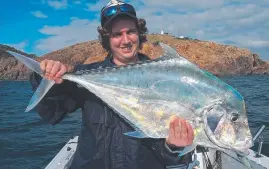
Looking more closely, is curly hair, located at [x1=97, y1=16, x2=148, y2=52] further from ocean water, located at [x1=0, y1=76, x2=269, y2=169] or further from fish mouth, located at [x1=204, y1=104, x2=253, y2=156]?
ocean water, located at [x1=0, y1=76, x2=269, y2=169]

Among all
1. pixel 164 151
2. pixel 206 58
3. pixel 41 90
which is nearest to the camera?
pixel 41 90

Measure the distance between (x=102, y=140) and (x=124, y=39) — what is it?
1.21m

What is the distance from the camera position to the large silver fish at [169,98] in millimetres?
2826

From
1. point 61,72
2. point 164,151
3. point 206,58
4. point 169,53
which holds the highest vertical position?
point 206,58

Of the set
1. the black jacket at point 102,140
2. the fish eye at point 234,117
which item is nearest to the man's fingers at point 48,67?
the black jacket at point 102,140

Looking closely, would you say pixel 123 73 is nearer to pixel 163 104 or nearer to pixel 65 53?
pixel 163 104

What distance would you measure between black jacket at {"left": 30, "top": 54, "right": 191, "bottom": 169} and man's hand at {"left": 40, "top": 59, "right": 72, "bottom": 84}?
0.22 metres

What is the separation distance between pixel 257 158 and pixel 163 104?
4172mm

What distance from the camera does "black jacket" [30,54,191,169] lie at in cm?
330

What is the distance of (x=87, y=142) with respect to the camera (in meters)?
3.45

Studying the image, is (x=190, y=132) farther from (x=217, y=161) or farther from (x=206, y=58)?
(x=206, y=58)

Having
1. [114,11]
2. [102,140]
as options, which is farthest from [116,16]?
[102,140]

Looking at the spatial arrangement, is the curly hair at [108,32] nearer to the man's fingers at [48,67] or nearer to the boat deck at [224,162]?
the man's fingers at [48,67]

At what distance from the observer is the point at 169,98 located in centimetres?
303
